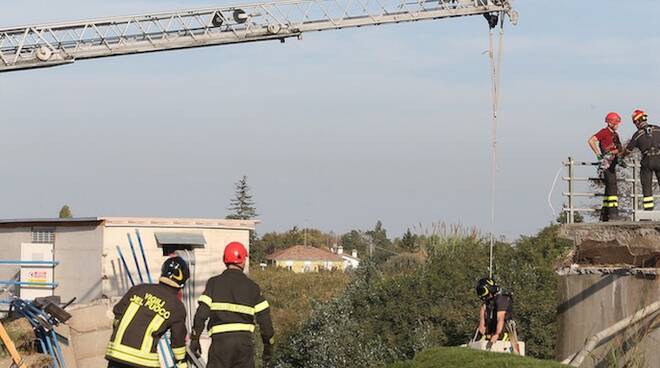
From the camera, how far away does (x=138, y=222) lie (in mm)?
31391

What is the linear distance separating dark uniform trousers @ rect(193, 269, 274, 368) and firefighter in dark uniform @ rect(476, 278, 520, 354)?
5792 millimetres

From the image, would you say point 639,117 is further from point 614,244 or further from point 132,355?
point 132,355

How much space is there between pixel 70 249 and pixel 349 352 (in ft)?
24.7

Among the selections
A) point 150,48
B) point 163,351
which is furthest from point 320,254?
point 163,351

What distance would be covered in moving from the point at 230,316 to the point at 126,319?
38.6 inches

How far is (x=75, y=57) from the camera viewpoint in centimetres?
3406

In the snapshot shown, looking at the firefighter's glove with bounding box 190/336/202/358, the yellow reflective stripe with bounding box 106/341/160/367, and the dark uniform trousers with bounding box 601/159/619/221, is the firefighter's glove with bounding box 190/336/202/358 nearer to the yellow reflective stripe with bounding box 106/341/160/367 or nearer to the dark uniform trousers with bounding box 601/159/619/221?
the yellow reflective stripe with bounding box 106/341/160/367

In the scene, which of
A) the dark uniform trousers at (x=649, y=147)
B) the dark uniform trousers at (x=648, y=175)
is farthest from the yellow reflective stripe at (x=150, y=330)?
the dark uniform trousers at (x=648, y=175)

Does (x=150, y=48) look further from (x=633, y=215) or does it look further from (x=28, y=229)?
(x=633, y=215)

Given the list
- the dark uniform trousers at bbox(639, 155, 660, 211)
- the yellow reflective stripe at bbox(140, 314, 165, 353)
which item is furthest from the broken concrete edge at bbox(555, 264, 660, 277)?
the yellow reflective stripe at bbox(140, 314, 165, 353)

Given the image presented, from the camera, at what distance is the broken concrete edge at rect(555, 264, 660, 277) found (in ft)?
47.2

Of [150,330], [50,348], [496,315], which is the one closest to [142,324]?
[150,330]

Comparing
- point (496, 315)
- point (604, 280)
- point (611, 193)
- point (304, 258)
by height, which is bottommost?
point (304, 258)

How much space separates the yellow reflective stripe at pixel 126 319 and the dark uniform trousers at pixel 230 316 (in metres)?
0.72
